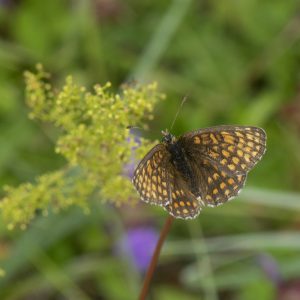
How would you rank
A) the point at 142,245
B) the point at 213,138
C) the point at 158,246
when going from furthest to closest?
the point at 142,245, the point at 213,138, the point at 158,246

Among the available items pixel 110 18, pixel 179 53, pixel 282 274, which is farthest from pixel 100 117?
pixel 110 18

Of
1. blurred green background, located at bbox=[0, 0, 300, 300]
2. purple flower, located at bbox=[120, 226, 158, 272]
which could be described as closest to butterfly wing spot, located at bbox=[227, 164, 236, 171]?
blurred green background, located at bbox=[0, 0, 300, 300]

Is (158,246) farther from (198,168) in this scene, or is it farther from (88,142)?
(198,168)

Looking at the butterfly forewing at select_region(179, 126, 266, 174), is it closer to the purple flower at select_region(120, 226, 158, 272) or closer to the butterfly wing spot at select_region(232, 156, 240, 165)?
the butterfly wing spot at select_region(232, 156, 240, 165)

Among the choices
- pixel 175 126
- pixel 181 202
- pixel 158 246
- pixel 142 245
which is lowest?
pixel 158 246

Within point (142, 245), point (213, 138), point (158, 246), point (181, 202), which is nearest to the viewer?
point (158, 246)

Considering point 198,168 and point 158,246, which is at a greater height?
point 198,168

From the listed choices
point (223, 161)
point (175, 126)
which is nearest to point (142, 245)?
point (175, 126)
